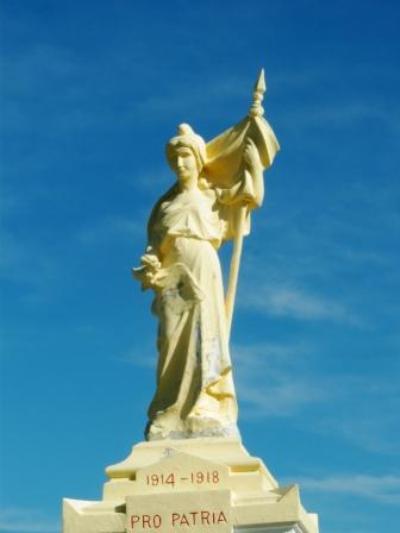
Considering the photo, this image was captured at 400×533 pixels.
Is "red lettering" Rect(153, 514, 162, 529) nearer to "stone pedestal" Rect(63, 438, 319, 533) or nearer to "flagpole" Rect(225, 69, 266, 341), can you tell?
"stone pedestal" Rect(63, 438, 319, 533)

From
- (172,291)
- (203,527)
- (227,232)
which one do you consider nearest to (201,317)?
(172,291)

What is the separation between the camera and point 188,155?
54.1 feet

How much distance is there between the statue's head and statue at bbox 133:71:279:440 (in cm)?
1

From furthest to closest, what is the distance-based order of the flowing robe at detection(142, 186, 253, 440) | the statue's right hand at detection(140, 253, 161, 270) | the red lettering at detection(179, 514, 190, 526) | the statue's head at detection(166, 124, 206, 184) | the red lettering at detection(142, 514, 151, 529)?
the statue's head at detection(166, 124, 206, 184) < the statue's right hand at detection(140, 253, 161, 270) < the flowing robe at detection(142, 186, 253, 440) < the red lettering at detection(142, 514, 151, 529) < the red lettering at detection(179, 514, 190, 526)

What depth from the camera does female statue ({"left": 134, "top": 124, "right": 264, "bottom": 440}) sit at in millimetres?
15172

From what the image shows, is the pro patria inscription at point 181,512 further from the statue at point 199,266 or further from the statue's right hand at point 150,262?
the statue's right hand at point 150,262

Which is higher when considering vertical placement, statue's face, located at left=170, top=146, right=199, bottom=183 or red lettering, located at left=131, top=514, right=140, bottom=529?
statue's face, located at left=170, top=146, right=199, bottom=183

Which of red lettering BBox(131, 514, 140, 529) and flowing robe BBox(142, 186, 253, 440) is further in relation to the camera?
flowing robe BBox(142, 186, 253, 440)

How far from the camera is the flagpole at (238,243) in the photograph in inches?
632

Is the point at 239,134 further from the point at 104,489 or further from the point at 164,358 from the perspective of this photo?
the point at 104,489

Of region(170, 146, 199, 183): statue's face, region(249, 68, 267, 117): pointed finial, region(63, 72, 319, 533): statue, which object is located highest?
region(249, 68, 267, 117): pointed finial

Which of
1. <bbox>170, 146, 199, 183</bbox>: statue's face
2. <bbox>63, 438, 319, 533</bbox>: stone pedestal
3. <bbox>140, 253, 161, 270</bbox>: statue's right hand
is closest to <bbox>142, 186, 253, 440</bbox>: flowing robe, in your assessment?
<bbox>140, 253, 161, 270</bbox>: statue's right hand

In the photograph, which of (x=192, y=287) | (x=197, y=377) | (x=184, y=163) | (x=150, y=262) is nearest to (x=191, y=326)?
(x=192, y=287)

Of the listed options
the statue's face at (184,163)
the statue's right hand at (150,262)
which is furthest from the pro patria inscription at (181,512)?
the statue's face at (184,163)
